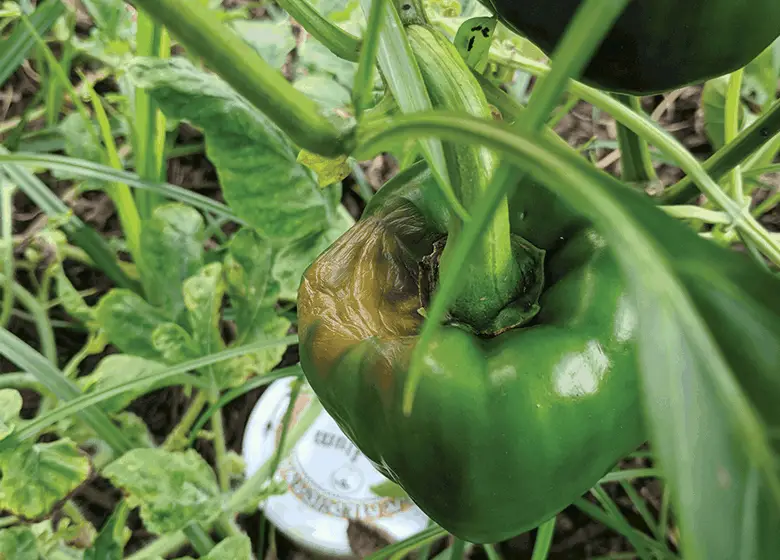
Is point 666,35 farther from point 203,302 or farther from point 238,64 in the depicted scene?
point 203,302

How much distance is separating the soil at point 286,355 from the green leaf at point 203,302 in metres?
0.25

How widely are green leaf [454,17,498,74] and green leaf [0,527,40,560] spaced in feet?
1.64

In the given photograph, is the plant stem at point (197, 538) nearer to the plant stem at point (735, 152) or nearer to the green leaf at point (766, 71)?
the plant stem at point (735, 152)

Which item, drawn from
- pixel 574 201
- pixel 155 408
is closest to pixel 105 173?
pixel 155 408

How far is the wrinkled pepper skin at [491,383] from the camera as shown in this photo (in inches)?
14.1

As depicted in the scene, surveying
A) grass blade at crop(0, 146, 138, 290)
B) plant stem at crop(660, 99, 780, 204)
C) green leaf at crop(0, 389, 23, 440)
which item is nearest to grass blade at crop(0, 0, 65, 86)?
grass blade at crop(0, 146, 138, 290)

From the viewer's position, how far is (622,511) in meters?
0.84

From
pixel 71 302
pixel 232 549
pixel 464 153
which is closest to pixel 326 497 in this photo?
pixel 232 549

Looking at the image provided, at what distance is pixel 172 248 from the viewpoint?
0.71 meters

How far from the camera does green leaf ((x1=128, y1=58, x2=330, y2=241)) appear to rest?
0.55m

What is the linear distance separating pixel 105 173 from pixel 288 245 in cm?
20

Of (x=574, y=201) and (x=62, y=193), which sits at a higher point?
(x=574, y=201)

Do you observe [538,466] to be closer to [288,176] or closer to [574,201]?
[574,201]

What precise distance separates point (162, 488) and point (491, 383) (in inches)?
13.6
